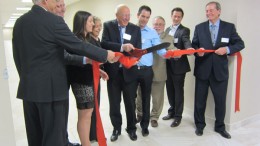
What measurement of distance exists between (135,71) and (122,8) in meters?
0.74

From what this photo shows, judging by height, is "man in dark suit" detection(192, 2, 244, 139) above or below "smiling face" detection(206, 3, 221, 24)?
below

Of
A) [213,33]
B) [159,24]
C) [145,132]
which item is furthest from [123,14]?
[145,132]

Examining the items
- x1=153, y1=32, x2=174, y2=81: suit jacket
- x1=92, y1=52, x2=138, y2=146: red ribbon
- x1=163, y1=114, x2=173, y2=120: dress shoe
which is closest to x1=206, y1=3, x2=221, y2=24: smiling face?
x1=153, y1=32, x2=174, y2=81: suit jacket

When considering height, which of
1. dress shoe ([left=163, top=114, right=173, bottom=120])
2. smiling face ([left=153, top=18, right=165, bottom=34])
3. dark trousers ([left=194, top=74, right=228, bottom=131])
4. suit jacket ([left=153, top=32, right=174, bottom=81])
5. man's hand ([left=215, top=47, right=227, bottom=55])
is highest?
smiling face ([left=153, top=18, right=165, bottom=34])

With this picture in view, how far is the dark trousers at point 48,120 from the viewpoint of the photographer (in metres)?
1.68

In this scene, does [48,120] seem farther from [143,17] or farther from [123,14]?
[143,17]

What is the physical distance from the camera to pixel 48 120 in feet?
5.54

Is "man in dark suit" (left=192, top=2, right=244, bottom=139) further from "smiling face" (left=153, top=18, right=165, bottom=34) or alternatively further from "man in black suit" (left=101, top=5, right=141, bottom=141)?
"man in black suit" (left=101, top=5, right=141, bottom=141)

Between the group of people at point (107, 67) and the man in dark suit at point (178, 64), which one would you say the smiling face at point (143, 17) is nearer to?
the group of people at point (107, 67)

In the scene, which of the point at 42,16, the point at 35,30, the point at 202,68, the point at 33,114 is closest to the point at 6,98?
the point at 33,114

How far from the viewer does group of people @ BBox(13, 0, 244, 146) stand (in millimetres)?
1598

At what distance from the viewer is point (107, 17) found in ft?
22.1

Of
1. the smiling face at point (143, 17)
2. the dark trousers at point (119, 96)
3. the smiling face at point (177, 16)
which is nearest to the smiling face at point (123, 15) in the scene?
the smiling face at point (143, 17)

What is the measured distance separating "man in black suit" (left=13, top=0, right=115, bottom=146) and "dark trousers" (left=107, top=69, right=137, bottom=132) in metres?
1.08
